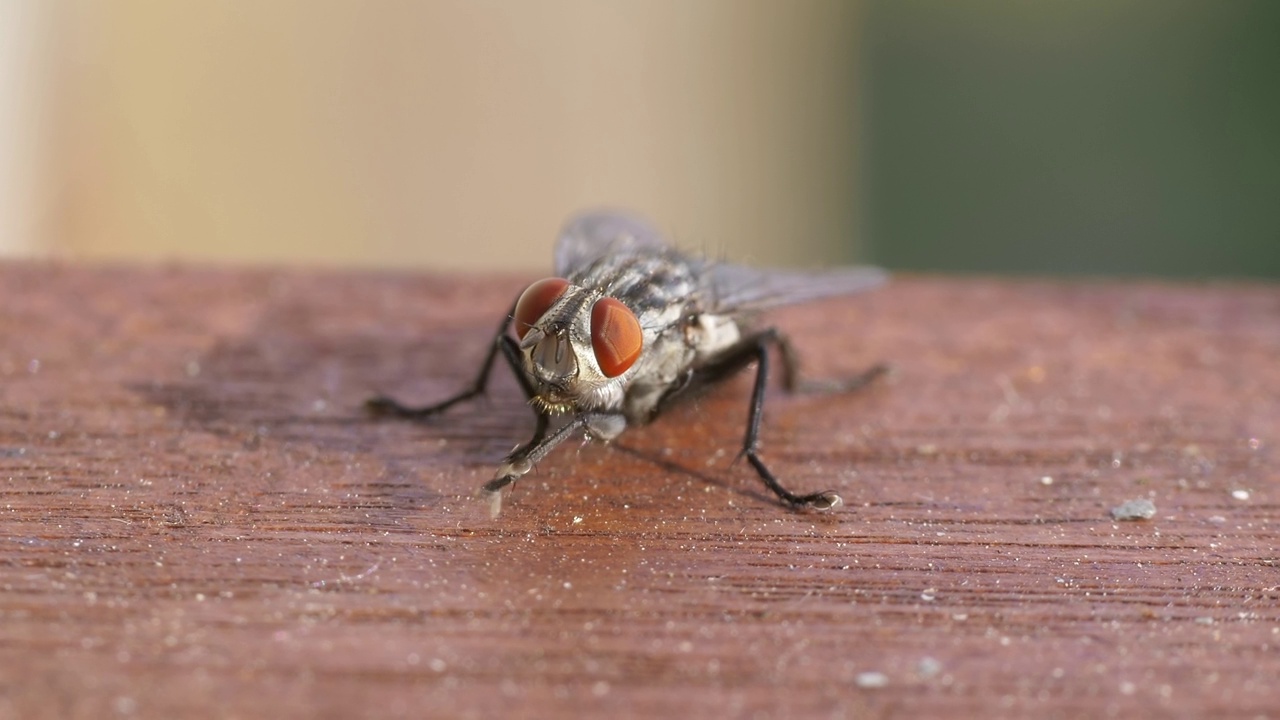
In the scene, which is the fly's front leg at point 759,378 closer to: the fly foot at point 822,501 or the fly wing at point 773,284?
the fly foot at point 822,501

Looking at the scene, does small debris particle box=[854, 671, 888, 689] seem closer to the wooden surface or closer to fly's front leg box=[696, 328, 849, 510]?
the wooden surface

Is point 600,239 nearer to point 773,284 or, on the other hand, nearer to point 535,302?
point 773,284

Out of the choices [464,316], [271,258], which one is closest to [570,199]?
[271,258]

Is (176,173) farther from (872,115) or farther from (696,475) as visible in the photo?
(872,115)

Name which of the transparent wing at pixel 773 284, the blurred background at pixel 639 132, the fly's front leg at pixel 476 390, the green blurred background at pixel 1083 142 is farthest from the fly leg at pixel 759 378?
the green blurred background at pixel 1083 142

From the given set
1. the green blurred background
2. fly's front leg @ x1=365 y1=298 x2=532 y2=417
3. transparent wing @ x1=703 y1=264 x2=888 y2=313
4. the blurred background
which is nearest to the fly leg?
transparent wing @ x1=703 y1=264 x2=888 y2=313

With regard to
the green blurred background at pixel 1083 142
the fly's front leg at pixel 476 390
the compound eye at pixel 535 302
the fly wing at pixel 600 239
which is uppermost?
the compound eye at pixel 535 302

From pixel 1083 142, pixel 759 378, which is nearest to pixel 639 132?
pixel 1083 142
